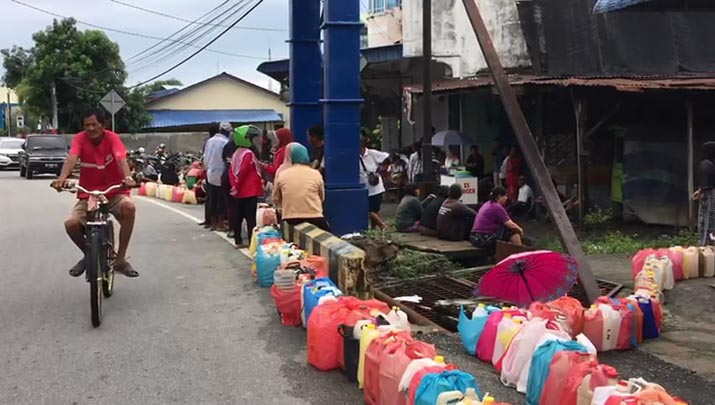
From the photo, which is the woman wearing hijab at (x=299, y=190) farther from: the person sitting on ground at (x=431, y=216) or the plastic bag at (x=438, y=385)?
the plastic bag at (x=438, y=385)

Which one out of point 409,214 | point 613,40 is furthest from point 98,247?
point 613,40

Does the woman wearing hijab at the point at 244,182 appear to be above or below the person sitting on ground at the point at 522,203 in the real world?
above

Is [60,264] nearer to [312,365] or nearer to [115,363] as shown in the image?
[115,363]

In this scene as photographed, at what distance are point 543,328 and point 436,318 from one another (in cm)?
239

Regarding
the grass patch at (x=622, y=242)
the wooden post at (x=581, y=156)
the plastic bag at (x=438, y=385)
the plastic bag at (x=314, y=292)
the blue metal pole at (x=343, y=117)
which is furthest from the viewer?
the wooden post at (x=581, y=156)

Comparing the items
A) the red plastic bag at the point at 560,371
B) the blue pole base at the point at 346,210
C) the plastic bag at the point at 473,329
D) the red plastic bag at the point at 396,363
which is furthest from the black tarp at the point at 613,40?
the red plastic bag at the point at 396,363

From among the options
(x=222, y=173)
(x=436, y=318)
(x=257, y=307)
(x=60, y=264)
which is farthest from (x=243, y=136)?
(x=436, y=318)

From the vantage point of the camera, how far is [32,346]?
620 cm

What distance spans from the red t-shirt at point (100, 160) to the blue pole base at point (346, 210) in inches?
134

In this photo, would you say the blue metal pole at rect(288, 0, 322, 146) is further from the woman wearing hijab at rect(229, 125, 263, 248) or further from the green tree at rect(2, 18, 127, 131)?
the green tree at rect(2, 18, 127, 131)

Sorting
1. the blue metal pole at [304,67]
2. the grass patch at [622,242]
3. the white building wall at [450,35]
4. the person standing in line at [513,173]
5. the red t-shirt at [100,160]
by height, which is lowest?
the grass patch at [622,242]

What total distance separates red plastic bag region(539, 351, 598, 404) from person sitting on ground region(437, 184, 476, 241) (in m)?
6.67

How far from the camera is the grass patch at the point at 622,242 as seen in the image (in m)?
11.8

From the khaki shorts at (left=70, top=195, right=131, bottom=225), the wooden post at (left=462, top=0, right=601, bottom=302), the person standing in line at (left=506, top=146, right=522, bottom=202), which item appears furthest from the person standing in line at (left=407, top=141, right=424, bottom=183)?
the khaki shorts at (left=70, top=195, right=131, bottom=225)
